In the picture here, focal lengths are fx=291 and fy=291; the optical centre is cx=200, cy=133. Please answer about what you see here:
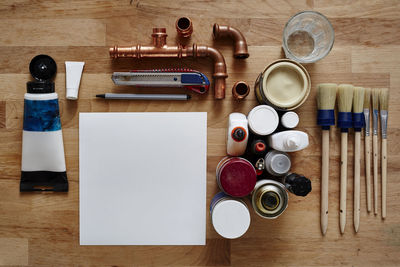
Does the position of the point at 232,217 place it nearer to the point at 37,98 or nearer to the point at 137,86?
the point at 137,86

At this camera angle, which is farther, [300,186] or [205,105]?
[205,105]

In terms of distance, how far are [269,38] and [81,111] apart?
549 millimetres

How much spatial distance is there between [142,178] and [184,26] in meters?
0.42

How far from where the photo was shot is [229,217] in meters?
0.69

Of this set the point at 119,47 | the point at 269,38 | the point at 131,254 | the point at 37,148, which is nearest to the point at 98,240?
the point at 131,254

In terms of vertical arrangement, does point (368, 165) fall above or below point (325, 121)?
below

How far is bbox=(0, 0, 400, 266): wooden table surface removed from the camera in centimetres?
79

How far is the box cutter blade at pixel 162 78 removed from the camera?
748 mm

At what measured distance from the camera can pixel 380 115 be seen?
78 cm

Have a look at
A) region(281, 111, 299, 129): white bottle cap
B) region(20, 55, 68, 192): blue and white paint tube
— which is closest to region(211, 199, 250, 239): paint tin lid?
region(281, 111, 299, 129): white bottle cap

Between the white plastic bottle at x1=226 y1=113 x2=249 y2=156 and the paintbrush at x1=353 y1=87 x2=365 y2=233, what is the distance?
300 mm

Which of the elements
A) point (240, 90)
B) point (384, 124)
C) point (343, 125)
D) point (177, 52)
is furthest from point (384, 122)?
point (177, 52)

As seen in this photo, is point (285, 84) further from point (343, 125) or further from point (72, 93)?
point (72, 93)

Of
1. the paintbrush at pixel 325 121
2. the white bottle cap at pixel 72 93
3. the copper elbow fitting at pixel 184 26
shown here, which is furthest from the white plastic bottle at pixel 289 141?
the white bottle cap at pixel 72 93
